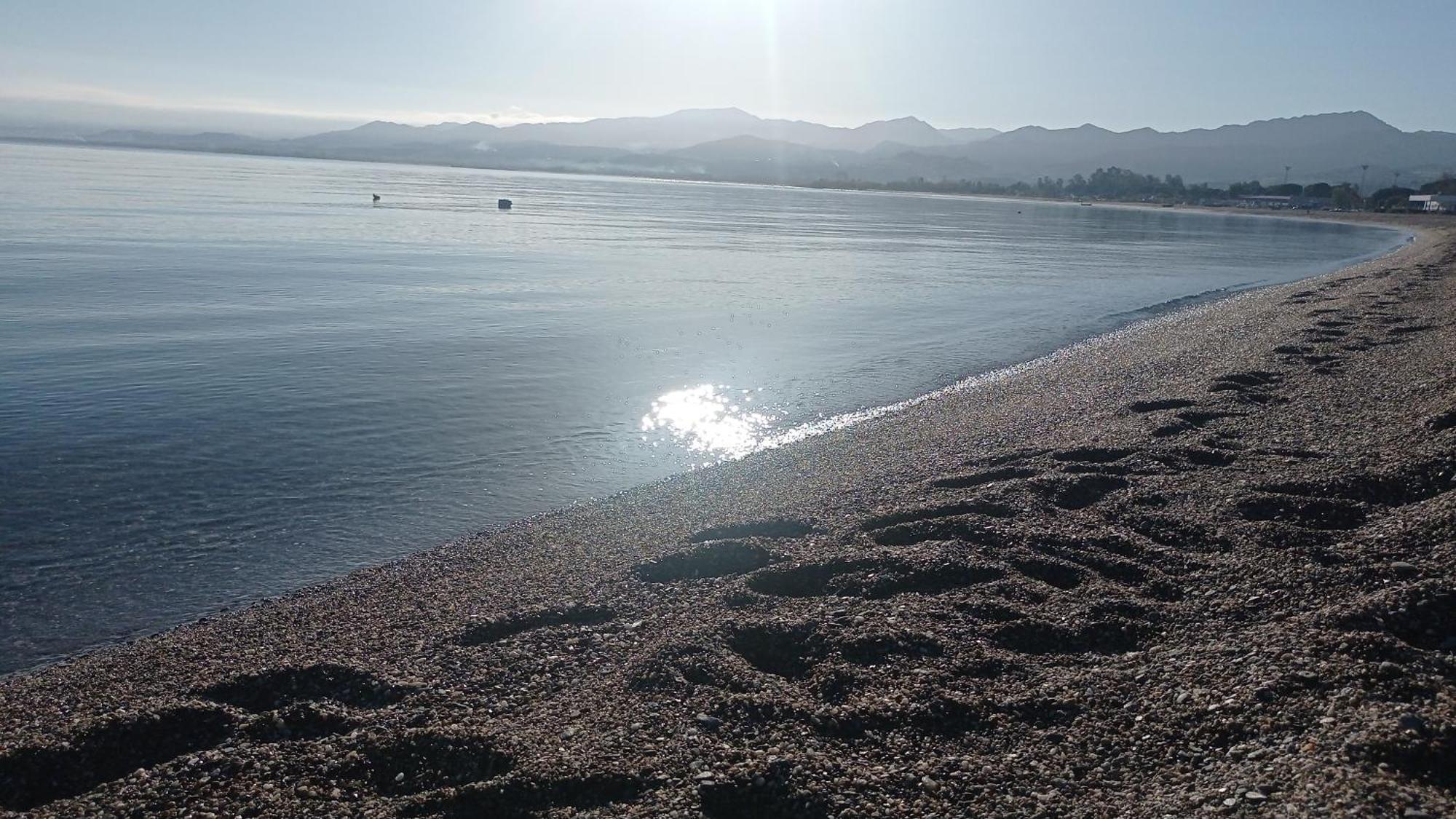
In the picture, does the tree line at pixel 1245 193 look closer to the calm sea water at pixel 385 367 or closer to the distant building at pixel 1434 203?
the distant building at pixel 1434 203

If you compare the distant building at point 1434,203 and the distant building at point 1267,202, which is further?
the distant building at point 1267,202

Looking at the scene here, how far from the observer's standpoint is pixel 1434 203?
398 feet

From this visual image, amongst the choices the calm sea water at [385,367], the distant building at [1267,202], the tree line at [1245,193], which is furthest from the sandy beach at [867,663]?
the distant building at [1267,202]

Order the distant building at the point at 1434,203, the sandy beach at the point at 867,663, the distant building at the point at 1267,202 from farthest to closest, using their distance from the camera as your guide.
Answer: the distant building at the point at 1267,202 < the distant building at the point at 1434,203 < the sandy beach at the point at 867,663

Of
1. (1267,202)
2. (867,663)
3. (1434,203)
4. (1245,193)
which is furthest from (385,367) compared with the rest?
(1245,193)

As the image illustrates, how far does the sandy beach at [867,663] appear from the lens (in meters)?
4.69

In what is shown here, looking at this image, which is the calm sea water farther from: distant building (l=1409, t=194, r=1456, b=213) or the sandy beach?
distant building (l=1409, t=194, r=1456, b=213)

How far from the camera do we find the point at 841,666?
234 inches

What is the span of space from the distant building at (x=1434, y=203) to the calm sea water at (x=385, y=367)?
90.8 metres

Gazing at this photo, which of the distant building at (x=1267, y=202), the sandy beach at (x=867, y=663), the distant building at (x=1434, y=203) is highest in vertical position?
the distant building at (x=1267, y=202)

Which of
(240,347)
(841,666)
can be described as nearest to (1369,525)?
(841,666)

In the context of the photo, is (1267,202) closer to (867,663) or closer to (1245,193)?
(1245,193)

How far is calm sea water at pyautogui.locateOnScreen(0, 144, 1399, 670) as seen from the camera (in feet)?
32.1

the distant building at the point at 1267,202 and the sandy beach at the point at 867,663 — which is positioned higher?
the distant building at the point at 1267,202
